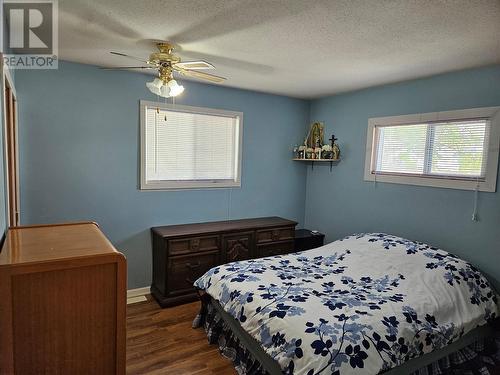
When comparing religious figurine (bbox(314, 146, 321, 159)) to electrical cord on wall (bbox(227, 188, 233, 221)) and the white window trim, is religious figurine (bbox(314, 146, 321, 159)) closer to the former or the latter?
the white window trim

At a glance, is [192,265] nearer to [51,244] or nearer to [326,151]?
[51,244]

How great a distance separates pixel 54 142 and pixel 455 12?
3275mm

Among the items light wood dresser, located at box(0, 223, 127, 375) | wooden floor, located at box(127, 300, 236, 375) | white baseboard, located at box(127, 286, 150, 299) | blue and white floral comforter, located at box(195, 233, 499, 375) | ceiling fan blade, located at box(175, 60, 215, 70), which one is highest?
ceiling fan blade, located at box(175, 60, 215, 70)

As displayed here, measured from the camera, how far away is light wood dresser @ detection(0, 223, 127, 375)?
111 cm

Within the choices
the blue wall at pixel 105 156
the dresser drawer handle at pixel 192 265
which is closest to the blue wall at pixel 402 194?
the blue wall at pixel 105 156

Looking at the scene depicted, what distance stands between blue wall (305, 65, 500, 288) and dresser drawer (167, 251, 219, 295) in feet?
5.90

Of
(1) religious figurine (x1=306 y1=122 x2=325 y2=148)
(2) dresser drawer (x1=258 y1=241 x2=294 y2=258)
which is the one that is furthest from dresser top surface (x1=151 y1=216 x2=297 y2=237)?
(1) religious figurine (x1=306 y1=122 x2=325 y2=148)

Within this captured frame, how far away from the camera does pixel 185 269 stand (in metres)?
3.29

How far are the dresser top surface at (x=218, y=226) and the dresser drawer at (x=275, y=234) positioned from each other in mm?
65

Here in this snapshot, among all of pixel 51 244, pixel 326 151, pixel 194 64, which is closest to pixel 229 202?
pixel 326 151

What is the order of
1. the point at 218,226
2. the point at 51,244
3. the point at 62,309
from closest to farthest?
the point at 62,309 → the point at 51,244 → the point at 218,226

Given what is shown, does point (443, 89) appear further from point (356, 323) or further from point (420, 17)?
point (356, 323)

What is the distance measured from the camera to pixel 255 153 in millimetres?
4152

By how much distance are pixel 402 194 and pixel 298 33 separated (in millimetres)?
2141
